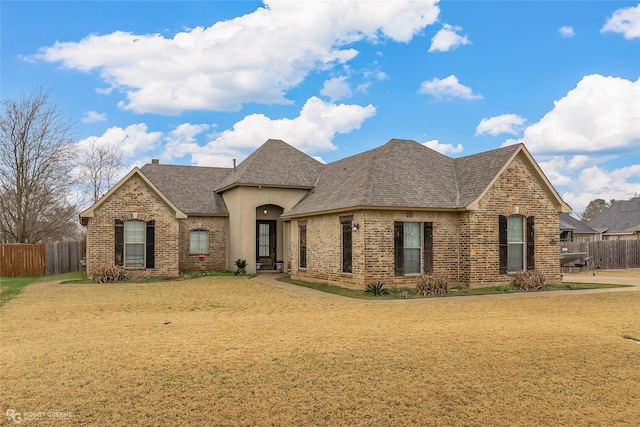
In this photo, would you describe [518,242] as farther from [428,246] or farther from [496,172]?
[428,246]

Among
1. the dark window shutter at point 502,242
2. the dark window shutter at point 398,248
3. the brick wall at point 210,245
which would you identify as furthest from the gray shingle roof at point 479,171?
the brick wall at point 210,245

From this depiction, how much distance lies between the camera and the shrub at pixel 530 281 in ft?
63.7

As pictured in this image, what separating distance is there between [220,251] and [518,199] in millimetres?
15195

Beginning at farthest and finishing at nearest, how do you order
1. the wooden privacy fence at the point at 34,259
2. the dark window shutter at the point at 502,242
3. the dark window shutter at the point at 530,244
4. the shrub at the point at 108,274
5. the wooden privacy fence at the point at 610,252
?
the wooden privacy fence at the point at 610,252, the wooden privacy fence at the point at 34,259, the shrub at the point at 108,274, the dark window shutter at the point at 530,244, the dark window shutter at the point at 502,242

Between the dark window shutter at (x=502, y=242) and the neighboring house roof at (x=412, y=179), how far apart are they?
136 centimetres

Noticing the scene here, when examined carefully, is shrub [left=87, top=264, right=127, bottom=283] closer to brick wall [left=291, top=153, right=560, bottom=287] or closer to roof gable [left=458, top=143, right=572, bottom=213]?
brick wall [left=291, top=153, right=560, bottom=287]

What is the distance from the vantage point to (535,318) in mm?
12758

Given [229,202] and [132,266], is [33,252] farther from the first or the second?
[229,202]

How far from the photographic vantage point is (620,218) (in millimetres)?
52719

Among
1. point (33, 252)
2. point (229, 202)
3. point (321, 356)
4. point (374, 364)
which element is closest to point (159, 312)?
point (321, 356)

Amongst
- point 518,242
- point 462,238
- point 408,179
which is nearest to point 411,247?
point 462,238

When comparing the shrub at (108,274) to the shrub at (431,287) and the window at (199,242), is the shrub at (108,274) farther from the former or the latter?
the shrub at (431,287)

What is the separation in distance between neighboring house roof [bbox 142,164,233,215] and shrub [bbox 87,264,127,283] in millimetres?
5586

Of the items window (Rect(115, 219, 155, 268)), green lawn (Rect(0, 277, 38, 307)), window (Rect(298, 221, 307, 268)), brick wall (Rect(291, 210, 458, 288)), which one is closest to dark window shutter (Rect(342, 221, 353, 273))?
brick wall (Rect(291, 210, 458, 288))
